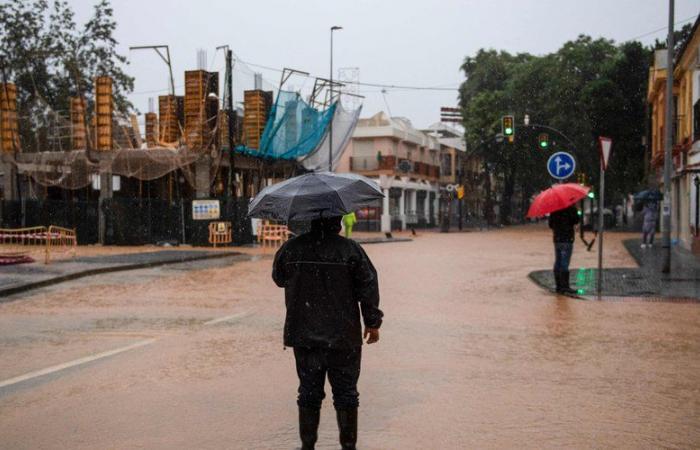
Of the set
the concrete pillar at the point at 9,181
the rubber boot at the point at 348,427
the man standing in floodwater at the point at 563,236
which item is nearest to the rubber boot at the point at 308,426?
the rubber boot at the point at 348,427

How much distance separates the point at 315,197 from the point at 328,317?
69 cm

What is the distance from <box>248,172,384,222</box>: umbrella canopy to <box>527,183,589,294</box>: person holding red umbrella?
8286 millimetres

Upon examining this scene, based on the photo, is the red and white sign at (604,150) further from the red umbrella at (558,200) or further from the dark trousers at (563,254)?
the dark trousers at (563,254)

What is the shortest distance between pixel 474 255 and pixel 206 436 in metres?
20.6

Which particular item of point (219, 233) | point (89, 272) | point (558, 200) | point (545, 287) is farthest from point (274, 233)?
point (558, 200)

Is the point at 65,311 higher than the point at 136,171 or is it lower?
lower

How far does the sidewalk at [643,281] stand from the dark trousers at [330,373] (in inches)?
351

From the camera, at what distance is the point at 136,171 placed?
95.3 ft

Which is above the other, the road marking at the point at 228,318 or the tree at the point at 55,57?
A: the tree at the point at 55,57

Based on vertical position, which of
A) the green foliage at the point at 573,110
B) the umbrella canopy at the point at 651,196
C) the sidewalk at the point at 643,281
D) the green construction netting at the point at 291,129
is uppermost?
the green foliage at the point at 573,110

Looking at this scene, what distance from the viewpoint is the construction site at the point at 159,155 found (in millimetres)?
29266

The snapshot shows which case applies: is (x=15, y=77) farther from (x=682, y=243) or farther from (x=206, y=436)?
(x=206, y=436)

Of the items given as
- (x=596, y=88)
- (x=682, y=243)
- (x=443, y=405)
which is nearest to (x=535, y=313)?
(x=443, y=405)

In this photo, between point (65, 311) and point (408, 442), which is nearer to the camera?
point (408, 442)
